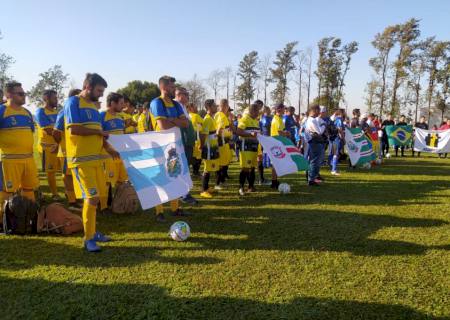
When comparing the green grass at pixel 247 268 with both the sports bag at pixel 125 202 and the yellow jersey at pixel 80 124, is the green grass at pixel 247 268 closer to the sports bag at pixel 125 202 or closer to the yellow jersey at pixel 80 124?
the sports bag at pixel 125 202

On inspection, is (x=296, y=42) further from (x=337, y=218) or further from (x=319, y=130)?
(x=337, y=218)

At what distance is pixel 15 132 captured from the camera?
5668 mm

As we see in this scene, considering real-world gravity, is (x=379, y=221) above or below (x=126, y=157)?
below

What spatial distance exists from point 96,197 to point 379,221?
192 inches

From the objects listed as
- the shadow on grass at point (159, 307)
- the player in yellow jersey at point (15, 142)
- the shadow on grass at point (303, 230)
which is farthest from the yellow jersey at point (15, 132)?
the shadow on grass at point (303, 230)

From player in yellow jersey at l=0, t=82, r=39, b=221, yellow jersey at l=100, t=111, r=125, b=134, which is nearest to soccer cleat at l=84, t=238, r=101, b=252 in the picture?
player in yellow jersey at l=0, t=82, r=39, b=221

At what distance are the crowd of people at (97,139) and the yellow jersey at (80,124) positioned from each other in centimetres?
1

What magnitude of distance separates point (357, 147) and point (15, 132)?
10628mm

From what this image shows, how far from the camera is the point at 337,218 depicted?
6.48 meters

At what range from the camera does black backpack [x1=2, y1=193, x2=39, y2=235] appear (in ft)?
18.0

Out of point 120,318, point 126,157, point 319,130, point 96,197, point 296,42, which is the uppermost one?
point 296,42

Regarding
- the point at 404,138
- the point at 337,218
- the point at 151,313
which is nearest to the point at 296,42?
the point at 404,138

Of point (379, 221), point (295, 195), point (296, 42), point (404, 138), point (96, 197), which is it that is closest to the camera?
point (96, 197)

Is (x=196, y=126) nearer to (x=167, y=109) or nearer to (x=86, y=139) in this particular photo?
(x=167, y=109)
